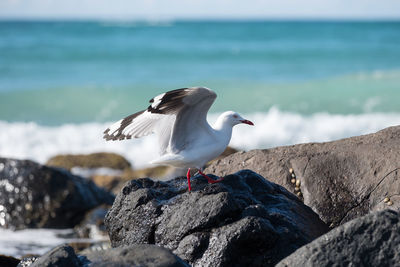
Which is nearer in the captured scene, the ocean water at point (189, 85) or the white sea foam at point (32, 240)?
the white sea foam at point (32, 240)

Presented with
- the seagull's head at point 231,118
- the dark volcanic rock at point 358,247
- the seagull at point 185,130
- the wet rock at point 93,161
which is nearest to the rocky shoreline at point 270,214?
the dark volcanic rock at point 358,247

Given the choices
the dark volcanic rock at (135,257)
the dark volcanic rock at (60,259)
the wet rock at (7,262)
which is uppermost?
the dark volcanic rock at (135,257)

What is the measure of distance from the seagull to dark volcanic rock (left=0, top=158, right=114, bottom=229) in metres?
3.40

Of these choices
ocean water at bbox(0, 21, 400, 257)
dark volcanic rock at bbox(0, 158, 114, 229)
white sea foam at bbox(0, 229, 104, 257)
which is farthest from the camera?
ocean water at bbox(0, 21, 400, 257)

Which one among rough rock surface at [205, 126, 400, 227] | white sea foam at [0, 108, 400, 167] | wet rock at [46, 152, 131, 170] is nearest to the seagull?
rough rock surface at [205, 126, 400, 227]

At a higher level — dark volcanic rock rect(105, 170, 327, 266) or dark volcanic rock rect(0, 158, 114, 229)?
dark volcanic rock rect(105, 170, 327, 266)

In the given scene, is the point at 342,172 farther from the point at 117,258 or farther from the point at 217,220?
the point at 117,258

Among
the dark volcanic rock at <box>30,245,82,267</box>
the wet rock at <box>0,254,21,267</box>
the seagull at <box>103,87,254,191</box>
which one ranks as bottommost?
the wet rock at <box>0,254,21,267</box>

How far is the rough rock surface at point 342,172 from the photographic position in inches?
211

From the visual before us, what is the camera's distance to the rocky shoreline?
365 centimetres

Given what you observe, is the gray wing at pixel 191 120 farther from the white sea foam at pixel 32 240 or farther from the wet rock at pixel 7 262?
the white sea foam at pixel 32 240

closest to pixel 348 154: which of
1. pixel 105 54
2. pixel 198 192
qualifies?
pixel 198 192

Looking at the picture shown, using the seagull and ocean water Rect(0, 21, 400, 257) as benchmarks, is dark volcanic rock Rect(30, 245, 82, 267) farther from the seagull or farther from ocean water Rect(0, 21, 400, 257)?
ocean water Rect(0, 21, 400, 257)

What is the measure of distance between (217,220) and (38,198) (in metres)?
4.66
